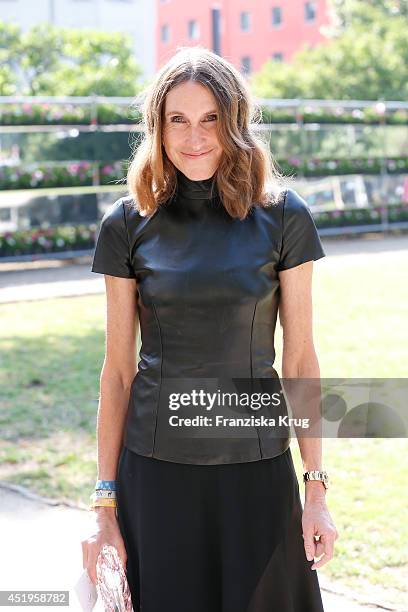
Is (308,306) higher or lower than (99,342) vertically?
higher

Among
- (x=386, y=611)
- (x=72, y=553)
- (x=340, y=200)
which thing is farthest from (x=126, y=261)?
(x=340, y=200)

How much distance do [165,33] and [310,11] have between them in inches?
494

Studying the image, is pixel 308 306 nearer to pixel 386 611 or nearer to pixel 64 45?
pixel 386 611

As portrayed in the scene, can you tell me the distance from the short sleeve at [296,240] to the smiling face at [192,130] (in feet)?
0.68

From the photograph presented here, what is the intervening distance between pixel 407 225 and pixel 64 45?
20194 millimetres

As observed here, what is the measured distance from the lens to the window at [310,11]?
5547 centimetres

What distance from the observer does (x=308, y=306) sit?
2125 mm

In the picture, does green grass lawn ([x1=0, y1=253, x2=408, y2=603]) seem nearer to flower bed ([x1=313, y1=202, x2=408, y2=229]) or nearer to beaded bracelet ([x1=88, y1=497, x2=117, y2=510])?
beaded bracelet ([x1=88, y1=497, x2=117, y2=510])

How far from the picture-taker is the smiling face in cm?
204

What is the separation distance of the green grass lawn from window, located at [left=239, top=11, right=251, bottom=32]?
50078mm

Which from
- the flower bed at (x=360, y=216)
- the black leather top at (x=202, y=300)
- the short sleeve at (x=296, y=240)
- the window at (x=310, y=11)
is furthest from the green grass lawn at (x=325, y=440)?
the window at (x=310, y=11)

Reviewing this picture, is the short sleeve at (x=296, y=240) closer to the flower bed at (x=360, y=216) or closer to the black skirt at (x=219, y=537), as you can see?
the black skirt at (x=219, y=537)

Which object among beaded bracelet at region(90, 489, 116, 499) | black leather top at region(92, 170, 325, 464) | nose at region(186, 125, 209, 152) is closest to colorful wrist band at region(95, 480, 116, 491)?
beaded bracelet at region(90, 489, 116, 499)

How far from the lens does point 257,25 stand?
190 ft
